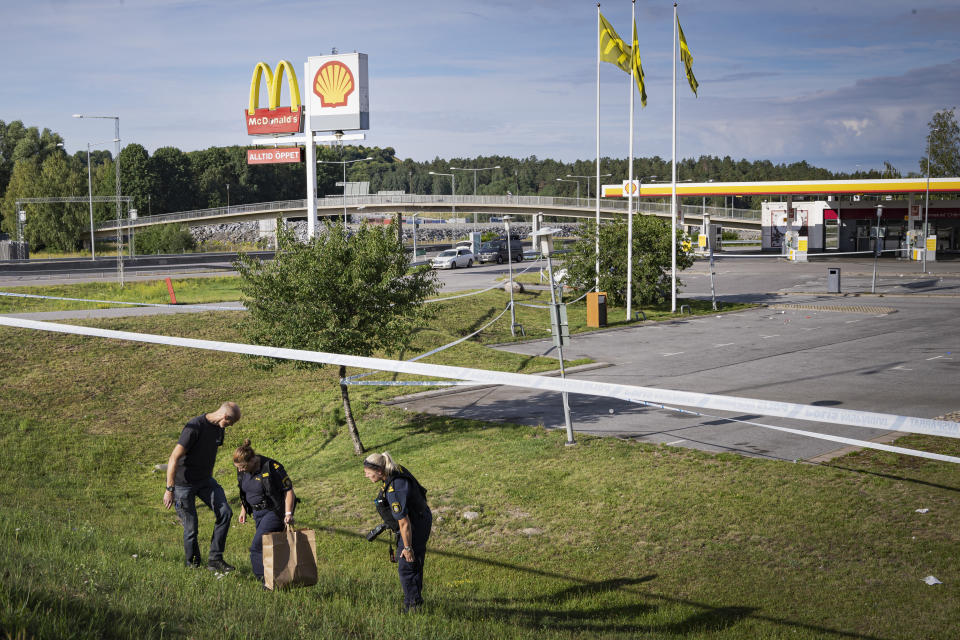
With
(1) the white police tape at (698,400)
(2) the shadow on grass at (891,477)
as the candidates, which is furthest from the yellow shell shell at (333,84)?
(1) the white police tape at (698,400)

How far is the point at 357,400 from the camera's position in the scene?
19172 mm

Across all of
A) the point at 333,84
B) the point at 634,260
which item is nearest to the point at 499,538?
the point at 333,84

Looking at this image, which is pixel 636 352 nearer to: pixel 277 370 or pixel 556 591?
pixel 277 370

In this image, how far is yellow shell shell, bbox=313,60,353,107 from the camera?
82.1ft

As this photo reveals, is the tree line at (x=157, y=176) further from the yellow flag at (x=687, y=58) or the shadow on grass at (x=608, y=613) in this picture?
the shadow on grass at (x=608, y=613)

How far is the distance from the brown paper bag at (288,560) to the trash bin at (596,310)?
23594mm

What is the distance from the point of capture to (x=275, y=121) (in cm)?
2642

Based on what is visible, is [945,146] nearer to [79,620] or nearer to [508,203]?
[508,203]

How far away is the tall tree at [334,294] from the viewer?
49.4 ft

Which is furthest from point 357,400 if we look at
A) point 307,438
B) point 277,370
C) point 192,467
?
point 192,467

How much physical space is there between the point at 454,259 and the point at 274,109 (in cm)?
3132

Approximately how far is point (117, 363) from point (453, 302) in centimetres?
1499

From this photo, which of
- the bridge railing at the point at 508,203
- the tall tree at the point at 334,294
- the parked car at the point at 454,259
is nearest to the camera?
the tall tree at the point at 334,294

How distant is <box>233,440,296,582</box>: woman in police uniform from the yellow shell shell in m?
19.6
